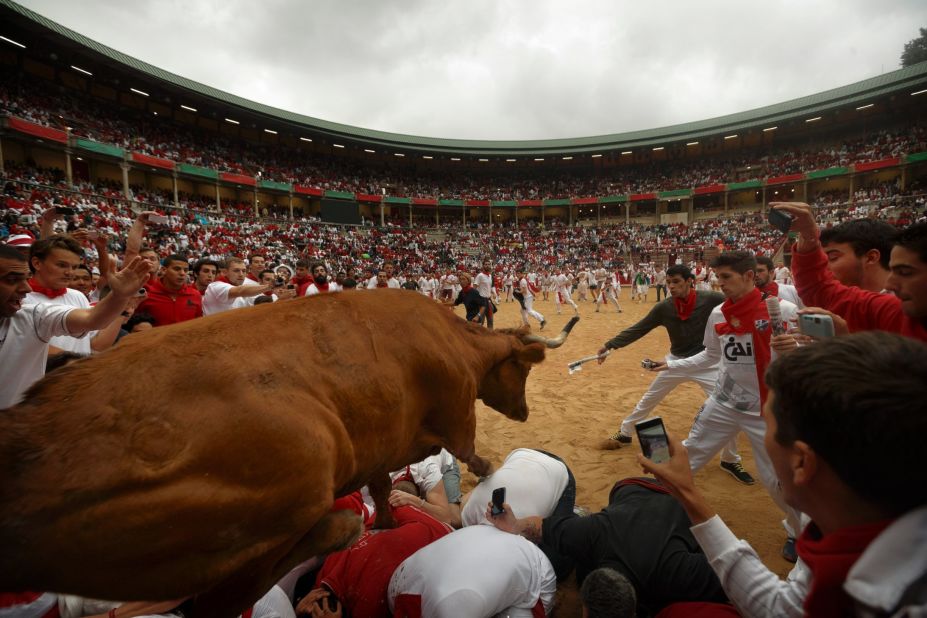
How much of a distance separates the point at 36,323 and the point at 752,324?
18.3 ft

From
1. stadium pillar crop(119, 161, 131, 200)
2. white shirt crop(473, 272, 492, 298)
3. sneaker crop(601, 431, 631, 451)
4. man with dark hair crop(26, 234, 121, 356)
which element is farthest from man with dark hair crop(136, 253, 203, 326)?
stadium pillar crop(119, 161, 131, 200)

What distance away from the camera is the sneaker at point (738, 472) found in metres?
4.58

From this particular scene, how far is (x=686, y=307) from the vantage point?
5.36 metres

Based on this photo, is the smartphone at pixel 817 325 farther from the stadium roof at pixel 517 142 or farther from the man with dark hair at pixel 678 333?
the stadium roof at pixel 517 142

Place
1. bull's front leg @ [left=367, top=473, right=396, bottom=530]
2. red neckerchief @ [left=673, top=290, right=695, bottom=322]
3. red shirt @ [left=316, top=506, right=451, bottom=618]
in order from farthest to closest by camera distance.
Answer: red neckerchief @ [left=673, top=290, right=695, bottom=322]
bull's front leg @ [left=367, top=473, right=396, bottom=530]
red shirt @ [left=316, top=506, right=451, bottom=618]

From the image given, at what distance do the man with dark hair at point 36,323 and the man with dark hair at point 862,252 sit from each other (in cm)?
461

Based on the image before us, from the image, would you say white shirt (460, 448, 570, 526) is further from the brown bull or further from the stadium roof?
the stadium roof

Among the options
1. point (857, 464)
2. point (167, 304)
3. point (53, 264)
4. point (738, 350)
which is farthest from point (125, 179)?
point (857, 464)

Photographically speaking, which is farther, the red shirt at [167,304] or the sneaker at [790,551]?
the red shirt at [167,304]

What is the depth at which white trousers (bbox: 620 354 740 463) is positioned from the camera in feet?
15.7

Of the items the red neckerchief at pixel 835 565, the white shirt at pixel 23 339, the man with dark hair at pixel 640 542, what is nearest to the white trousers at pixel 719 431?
the man with dark hair at pixel 640 542

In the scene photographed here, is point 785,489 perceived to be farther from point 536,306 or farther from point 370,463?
point 536,306

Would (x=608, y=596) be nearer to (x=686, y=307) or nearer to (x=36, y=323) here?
(x=36, y=323)

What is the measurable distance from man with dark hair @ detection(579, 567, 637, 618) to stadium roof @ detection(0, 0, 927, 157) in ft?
136
